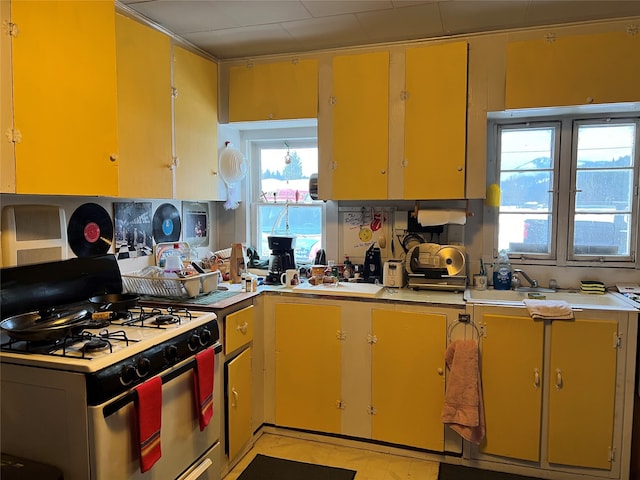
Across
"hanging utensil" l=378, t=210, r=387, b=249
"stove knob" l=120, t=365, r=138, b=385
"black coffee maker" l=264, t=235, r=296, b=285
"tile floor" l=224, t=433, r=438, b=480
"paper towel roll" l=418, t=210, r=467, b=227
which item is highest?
"paper towel roll" l=418, t=210, r=467, b=227

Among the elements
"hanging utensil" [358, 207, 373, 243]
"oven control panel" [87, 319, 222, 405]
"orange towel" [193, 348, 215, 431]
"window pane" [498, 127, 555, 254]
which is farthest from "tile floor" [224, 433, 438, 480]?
"window pane" [498, 127, 555, 254]

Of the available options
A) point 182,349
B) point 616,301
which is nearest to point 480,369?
point 616,301

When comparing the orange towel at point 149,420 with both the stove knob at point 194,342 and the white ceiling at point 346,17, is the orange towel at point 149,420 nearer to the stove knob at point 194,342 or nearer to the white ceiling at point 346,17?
the stove knob at point 194,342

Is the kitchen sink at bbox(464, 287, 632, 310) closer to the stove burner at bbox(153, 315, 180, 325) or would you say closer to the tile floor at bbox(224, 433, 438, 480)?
the tile floor at bbox(224, 433, 438, 480)

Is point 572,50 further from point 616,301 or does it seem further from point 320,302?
point 320,302

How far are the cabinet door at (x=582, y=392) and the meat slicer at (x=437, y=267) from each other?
635mm

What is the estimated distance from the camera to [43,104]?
5.84ft

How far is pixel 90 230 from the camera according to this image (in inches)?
95.7

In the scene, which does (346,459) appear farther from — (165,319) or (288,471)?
(165,319)

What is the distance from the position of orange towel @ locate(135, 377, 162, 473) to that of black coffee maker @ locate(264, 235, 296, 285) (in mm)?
1457

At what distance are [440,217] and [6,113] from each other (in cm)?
230

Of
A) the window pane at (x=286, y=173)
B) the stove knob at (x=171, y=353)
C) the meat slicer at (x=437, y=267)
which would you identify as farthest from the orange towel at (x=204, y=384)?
the window pane at (x=286, y=173)

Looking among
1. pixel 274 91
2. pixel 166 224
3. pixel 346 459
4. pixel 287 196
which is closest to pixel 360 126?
pixel 274 91

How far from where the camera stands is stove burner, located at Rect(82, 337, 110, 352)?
1.62 metres
